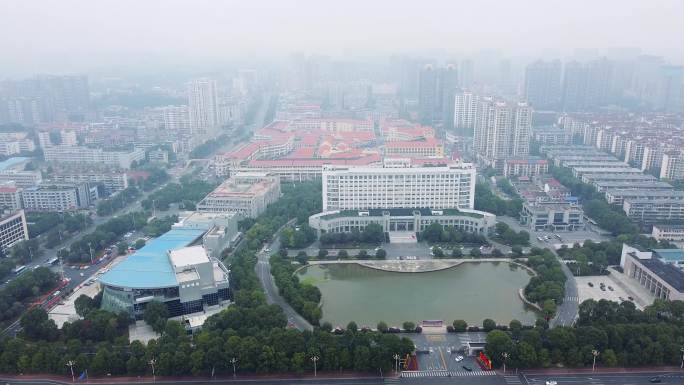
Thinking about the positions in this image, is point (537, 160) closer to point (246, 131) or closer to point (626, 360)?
point (626, 360)

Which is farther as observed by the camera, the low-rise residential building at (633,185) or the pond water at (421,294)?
the low-rise residential building at (633,185)

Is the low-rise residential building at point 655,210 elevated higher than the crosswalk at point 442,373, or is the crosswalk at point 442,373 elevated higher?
the low-rise residential building at point 655,210

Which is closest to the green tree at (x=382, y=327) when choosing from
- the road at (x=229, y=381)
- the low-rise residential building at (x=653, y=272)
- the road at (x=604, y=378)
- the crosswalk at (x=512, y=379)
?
the road at (x=229, y=381)

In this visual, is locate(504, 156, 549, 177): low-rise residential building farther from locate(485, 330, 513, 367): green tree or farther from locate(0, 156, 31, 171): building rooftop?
locate(0, 156, 31, 171): building rooftop

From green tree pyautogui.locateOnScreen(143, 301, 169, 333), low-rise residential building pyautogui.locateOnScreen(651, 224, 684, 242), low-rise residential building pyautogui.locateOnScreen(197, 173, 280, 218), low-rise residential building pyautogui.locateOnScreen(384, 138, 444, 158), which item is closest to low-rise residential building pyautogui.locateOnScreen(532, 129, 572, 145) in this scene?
low-rise residential building pyautogui.locateOnScreen(384, 138, 444, 158)

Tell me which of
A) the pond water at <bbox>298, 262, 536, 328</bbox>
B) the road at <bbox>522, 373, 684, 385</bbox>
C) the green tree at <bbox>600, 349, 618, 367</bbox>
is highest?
the green tree at <bbox>600, 349, 618, 367</bbox>

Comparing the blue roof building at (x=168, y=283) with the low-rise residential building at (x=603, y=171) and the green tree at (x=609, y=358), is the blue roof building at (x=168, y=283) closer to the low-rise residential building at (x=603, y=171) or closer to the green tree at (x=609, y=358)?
the green tree at (x=609, y=358)

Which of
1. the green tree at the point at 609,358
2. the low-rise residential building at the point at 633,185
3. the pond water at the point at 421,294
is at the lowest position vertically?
the pond water at the point at 421,294

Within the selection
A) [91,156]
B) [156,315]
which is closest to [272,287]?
[156,315]

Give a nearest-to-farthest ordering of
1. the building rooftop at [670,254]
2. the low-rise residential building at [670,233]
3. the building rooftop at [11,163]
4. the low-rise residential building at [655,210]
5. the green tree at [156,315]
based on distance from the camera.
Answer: the green tree at [156,315]
the building rooftop at [670,254]
the low-rise residential building at [670,233]
the low-rise residential building at [655,210]
the building rooftop at [11,163]
